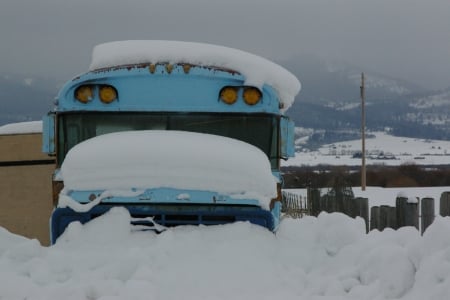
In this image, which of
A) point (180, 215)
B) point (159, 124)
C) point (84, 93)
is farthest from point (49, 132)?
point (180, 215)

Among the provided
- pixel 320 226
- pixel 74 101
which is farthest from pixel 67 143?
pixel 320 226

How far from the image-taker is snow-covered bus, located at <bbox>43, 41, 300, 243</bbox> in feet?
13.8

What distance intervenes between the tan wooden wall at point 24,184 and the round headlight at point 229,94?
4.35m

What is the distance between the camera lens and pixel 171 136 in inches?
177

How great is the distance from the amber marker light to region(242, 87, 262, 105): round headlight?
0.07 meters

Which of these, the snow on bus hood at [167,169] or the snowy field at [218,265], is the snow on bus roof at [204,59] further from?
the snowy field at [218,265]

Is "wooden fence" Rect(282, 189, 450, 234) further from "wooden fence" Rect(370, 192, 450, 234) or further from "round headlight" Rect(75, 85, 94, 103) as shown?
"round headlight" Rect(75, 85, 94, 103)

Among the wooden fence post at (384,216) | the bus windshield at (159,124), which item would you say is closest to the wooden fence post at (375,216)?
the wooden fence post at (384,216)

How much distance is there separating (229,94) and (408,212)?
15.8 feet

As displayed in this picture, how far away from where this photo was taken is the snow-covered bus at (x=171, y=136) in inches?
166

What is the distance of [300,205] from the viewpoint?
53.5ft

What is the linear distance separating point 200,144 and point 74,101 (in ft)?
3.91

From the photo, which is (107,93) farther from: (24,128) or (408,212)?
(408,212)

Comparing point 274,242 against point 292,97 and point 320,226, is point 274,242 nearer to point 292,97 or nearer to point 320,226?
point 320,226
